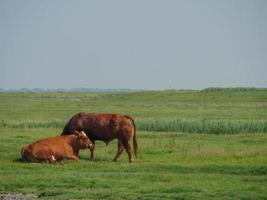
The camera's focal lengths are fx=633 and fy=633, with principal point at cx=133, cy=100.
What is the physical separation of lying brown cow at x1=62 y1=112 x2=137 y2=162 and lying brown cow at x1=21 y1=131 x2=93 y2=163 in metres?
0.54

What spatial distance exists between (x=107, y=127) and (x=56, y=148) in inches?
96.0

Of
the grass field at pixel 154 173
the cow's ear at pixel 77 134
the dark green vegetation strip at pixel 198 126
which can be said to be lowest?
the grass field at pixel 154 173

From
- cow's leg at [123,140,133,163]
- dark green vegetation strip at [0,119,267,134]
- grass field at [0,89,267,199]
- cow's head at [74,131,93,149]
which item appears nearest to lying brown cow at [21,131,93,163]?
cow's head at [74,131,93,149]

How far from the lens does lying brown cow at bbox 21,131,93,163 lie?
65.9 feet

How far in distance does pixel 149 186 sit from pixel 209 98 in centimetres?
7894

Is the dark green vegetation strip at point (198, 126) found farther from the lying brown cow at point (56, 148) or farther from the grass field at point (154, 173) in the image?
the lying brown cow at point (56, 148)

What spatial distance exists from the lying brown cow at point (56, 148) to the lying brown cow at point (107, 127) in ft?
1.77

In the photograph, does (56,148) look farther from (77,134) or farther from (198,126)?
(198,126)

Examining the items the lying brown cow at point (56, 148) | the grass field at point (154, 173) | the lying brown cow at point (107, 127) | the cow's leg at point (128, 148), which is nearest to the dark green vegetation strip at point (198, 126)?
the grass field at point (154, 173)

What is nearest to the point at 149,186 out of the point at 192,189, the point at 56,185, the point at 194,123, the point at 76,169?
the point at 192,189

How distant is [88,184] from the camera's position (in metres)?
15.5

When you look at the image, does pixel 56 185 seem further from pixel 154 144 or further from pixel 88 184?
pixel 154 144

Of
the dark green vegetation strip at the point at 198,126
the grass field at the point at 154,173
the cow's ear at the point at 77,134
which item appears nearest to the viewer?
the grass field at the point at 154,173

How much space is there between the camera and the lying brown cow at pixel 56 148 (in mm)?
20094
